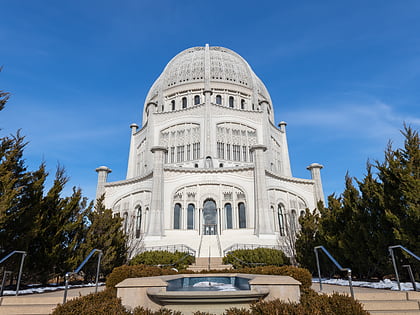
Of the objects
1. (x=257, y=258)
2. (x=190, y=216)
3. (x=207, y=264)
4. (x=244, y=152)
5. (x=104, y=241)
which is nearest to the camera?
(x=104, y=241)

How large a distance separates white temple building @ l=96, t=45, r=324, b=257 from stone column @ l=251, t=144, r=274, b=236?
0.10 m

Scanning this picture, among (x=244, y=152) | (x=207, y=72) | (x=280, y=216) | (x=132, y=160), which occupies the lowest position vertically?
(x=280, y=216)

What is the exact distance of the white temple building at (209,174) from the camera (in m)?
28.4

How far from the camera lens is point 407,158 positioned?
1118 cm

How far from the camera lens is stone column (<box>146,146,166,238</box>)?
27578mm

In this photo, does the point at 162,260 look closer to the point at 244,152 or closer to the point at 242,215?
the point at 242,215

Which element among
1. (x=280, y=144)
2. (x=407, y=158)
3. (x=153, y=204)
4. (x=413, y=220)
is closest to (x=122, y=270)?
(x=413, y=220)

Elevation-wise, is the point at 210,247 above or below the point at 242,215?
below

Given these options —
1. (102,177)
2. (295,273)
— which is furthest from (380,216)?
(102,177)

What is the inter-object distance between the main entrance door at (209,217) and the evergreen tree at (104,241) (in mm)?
14271

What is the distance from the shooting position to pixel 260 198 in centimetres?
2881

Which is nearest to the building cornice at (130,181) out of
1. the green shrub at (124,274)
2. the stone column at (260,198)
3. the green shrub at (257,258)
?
the stone column at (260,198)

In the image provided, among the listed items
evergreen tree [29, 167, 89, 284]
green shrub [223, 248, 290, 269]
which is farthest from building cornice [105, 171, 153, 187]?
evergreen tree [29, 167, 89, 284]

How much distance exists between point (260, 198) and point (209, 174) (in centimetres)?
600
